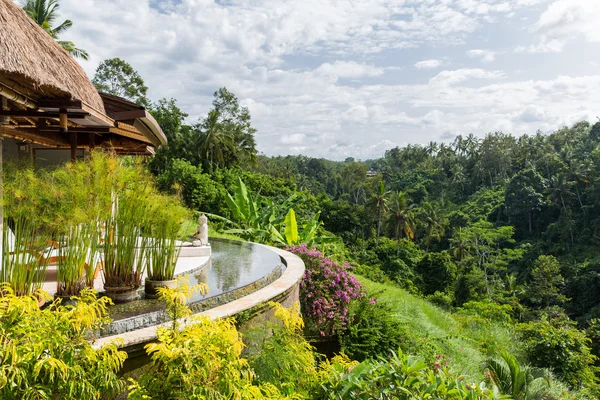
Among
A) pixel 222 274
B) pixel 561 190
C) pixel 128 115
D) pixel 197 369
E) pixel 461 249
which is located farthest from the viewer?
pixel 561 190

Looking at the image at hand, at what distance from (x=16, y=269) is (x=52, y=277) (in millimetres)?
1482

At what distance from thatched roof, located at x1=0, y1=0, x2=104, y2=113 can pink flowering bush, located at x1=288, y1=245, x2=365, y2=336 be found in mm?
3949

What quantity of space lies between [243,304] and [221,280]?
0.87 metres

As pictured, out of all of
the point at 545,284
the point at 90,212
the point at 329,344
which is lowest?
A: the point at 545,284

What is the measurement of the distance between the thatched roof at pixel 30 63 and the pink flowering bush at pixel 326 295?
155 inches

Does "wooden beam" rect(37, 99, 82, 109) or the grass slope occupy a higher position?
"wooden beam" rect(37, 99, 82, 109)

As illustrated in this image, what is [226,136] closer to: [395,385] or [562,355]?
[562,355]

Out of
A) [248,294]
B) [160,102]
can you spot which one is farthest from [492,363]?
[160,102]

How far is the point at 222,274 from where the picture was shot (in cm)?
545

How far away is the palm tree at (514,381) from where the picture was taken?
6.77 m

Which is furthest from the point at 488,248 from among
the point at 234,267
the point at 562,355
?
the point at 234,267

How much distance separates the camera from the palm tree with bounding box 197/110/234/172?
2738cm

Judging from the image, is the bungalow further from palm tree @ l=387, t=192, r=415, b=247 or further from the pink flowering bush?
palm tree @ l=387, t=192, r=415, b=247

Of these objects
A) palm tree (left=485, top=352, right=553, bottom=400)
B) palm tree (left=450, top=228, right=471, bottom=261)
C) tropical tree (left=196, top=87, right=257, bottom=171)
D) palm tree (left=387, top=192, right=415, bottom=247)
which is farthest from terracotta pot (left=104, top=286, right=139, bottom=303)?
palm tree (left=387, top=192, right=415, bottom=247)
